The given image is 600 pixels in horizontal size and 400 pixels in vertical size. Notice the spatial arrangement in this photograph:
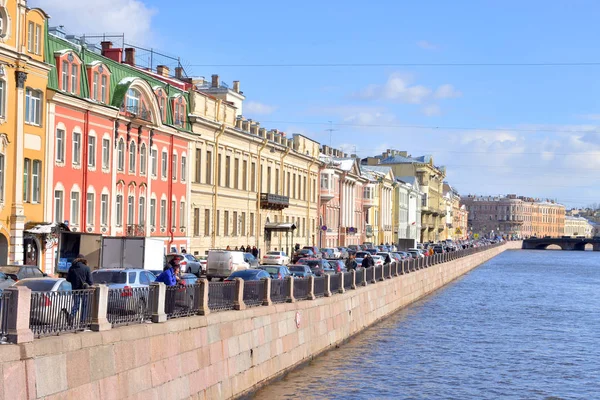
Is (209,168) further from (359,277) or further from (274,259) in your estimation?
(359,277)

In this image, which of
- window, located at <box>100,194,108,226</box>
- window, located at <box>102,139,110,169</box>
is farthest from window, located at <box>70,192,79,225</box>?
window, located at <box>102,139,110,169</box>

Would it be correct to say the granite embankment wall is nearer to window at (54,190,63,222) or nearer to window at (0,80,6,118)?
window at (0,80,6,118)

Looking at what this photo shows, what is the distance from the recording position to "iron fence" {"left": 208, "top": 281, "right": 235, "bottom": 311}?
1892cm

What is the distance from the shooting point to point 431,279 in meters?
56.4

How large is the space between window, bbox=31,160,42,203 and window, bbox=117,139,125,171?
285 inches

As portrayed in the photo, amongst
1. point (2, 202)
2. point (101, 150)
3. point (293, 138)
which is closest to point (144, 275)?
point (2, 202)

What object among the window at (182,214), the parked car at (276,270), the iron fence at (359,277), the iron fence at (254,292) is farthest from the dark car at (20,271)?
the window at (182,214)

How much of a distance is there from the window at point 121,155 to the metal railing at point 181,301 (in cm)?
2701

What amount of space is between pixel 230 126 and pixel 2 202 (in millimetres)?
24692

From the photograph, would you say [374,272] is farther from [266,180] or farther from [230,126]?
[266,180]

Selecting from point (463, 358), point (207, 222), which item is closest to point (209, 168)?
point (207, 222)

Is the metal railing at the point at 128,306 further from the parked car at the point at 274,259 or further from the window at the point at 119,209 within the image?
the parked car at the point at 274,259

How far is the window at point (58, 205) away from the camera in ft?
126

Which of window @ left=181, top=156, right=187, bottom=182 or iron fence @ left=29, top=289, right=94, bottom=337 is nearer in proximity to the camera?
iron fence @ left=29, top=289, right=94, bottom=337
